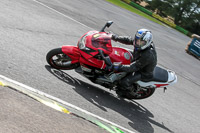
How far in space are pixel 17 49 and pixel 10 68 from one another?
128 centimetres

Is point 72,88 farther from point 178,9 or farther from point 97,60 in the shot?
point 178,9

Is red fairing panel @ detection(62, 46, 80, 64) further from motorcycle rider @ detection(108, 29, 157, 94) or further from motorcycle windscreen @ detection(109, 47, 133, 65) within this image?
motorcycle rider @ detection(108, 29, 157, 94)

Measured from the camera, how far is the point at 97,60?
612 centimetres

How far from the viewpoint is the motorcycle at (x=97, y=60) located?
608cm

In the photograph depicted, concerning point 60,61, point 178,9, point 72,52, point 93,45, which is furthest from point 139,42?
point 178,9

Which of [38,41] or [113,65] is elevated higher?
[113,65]

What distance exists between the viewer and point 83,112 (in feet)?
17.2

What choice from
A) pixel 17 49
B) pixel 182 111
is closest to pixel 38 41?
pixel 17 49

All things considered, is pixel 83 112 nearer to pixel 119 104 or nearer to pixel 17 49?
pixel 119 104

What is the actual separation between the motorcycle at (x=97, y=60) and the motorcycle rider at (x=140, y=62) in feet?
0.60

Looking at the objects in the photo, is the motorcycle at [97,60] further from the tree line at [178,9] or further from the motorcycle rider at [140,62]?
the tree line at [178,9]

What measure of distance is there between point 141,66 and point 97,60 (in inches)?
42.3

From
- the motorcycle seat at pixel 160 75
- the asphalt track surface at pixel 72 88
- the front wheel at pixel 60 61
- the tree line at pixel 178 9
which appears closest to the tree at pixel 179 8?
the tree line at pixel 178 9

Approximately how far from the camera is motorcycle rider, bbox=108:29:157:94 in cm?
579
